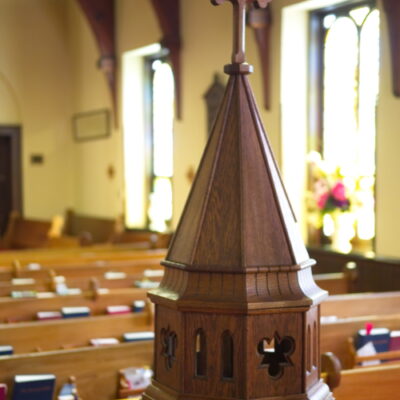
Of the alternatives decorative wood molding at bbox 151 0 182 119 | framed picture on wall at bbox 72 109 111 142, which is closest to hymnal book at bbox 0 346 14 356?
decorative wood molding at bbox 151 0 182 119

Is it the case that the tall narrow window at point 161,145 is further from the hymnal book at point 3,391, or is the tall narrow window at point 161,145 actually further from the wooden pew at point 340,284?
the hymnal book at point 3,391

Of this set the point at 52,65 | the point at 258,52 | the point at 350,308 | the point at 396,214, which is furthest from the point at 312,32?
the point at 52,65

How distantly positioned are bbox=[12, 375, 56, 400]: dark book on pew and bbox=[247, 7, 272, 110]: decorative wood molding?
4710 mm

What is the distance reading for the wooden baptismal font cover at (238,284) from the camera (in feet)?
4.47

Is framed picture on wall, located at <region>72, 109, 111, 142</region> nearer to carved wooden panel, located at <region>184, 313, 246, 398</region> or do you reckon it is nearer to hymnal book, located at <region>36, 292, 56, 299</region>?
hymnal book, located at <region>36, 292, 56, 299</region>

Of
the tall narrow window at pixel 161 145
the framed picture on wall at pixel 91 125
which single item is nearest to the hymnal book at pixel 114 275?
the tall narrow window at pixel 161 145

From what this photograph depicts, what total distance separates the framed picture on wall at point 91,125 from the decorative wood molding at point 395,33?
570cm

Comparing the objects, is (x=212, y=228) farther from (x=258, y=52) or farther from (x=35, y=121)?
(x=35, y=121)

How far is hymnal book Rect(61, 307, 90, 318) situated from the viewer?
14.6 ft

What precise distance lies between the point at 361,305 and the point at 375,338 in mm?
723

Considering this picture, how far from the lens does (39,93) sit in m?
11.8

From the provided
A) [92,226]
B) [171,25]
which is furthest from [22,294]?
[92,226]

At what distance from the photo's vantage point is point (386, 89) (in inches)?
237

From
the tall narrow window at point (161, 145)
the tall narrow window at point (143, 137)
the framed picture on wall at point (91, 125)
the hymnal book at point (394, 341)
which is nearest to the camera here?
the hymnal book at point (394, 341)
